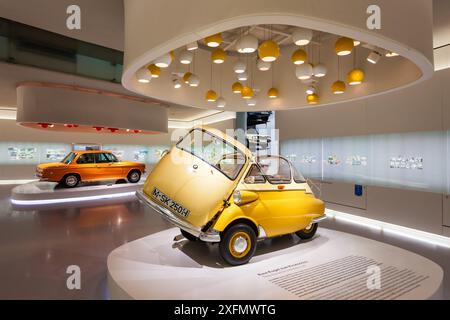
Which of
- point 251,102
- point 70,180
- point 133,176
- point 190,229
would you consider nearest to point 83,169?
point 70,180

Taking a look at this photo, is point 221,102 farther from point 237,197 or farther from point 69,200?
point 69,200

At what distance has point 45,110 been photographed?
8.38 meters

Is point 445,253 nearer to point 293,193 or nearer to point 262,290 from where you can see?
point 293,193

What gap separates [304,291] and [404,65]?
3.34 meters

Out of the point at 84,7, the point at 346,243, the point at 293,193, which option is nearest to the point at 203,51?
the point at 84,7

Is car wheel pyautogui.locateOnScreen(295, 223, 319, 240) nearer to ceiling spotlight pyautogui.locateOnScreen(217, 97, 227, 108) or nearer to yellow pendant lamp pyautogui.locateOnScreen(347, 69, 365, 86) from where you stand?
yellow pendant lamp pyautogui.locateOnScreen(347, 69, 365, 86)

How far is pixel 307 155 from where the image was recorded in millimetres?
8734

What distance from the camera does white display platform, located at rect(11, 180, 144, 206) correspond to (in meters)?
8.25

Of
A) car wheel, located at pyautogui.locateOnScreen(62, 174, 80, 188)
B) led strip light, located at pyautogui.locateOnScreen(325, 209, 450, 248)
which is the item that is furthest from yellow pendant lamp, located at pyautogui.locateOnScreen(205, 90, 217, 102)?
car wheel, located at pyautogui.locateOnScreen(62, 174, 80, 188)

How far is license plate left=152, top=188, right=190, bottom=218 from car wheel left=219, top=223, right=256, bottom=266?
0.57 m

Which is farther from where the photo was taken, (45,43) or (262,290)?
(45,43)

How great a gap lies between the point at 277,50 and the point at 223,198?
196cm

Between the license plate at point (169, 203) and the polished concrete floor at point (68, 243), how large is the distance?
1227 millimetres

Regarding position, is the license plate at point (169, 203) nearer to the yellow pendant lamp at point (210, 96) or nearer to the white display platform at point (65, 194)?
the yellow pendant lamp at point (210, 96)
